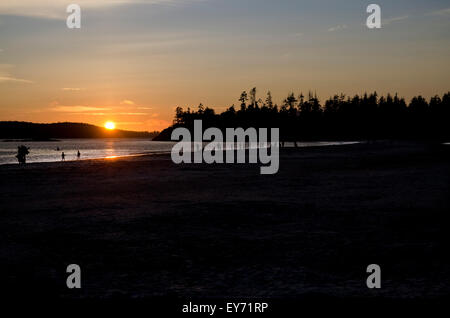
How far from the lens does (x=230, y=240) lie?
1205 centimetres

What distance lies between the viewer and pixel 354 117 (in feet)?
531

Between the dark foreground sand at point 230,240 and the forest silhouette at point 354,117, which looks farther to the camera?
the forest silhouette at point 354,117

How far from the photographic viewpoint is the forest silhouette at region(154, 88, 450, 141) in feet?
489

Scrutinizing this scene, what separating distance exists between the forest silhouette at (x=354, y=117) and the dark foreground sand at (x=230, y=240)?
5037 inches

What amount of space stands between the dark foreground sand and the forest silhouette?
128 m

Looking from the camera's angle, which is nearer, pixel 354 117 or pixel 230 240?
pixel 230 240

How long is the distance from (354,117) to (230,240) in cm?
15744

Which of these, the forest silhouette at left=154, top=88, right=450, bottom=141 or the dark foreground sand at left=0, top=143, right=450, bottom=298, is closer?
the dark foreground sand at left=0, top=143, right=450, bottom=298

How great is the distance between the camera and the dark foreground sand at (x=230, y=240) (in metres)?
8.49

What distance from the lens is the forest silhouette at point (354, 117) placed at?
14900cm
